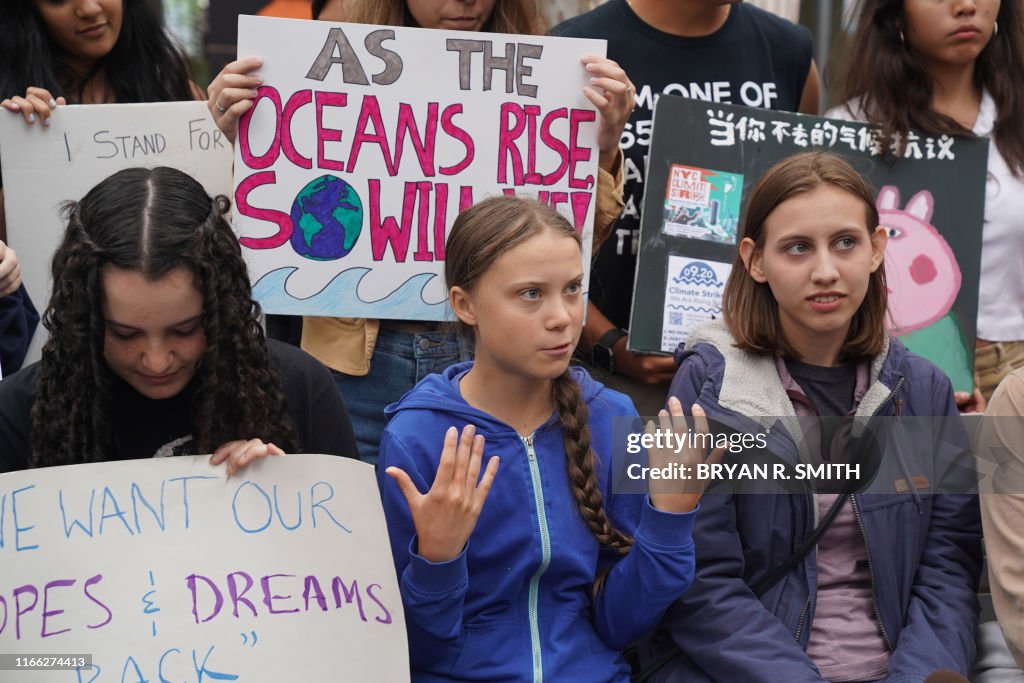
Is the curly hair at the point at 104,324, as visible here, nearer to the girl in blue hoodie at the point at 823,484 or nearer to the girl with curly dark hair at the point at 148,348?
the girl with curly dark hair at the point at 148,348

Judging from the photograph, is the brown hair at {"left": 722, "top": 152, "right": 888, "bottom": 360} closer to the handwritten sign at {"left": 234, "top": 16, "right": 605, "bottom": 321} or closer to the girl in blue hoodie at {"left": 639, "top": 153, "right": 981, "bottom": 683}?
the girl in blue hoodie at {"left": 639, "top": 153, "right": 981, "bottom": 683}

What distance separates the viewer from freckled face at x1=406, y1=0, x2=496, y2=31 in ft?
11.3

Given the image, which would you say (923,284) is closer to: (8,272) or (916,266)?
(916,266)

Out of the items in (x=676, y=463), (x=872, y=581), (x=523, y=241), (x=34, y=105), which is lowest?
(x=872, y=581)

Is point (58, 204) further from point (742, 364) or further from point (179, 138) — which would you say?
point (742, 364)

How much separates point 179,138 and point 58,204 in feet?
1.27

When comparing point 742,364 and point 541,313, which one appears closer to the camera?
point 541,313

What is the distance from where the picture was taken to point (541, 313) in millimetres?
2703

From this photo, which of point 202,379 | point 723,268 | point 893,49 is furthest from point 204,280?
point 893,49

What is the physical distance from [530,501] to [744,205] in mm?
1390

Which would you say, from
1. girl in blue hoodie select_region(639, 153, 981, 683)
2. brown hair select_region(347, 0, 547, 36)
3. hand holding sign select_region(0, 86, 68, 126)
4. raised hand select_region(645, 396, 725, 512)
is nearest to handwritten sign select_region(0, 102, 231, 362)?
hand holding sign select_region(0, 86, 68, 126)

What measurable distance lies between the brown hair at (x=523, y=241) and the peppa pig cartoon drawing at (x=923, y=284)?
1303mm

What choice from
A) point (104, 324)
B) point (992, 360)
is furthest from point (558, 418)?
point (992, 360)

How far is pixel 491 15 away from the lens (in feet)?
11.7
